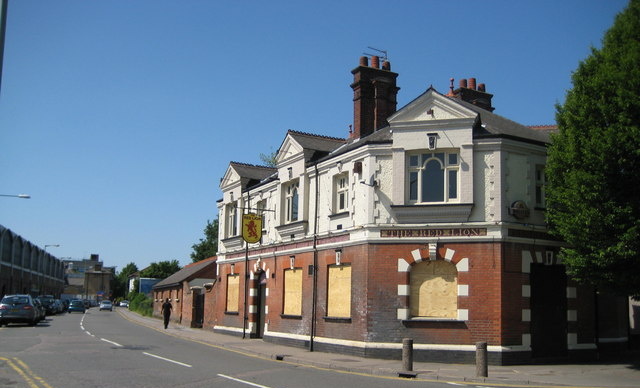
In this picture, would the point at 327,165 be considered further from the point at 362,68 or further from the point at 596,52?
the point at 596,52

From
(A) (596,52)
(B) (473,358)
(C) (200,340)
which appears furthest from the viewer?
(C) (200,340)

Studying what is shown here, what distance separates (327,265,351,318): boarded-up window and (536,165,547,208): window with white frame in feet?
22.1

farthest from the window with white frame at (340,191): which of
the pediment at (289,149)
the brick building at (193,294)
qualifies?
the brick building at (193,294)

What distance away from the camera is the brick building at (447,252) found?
63.7ft

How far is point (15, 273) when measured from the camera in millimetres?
74938

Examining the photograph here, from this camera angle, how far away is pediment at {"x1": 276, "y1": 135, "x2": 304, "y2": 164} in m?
26.1

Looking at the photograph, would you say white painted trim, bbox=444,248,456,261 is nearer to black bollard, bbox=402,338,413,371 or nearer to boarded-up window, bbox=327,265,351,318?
boarded-up window, bbox=327,265,351,318

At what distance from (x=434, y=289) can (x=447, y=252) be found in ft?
4.12

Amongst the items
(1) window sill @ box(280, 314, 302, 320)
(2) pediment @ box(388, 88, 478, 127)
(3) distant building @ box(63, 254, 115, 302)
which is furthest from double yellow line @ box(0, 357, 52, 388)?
(3) distant building @ box(63, 254, 115, 302)

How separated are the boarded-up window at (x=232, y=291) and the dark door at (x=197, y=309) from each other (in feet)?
20.1

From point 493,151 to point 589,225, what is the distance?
438 centimetres

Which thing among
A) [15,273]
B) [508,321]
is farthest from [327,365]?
[15,273]

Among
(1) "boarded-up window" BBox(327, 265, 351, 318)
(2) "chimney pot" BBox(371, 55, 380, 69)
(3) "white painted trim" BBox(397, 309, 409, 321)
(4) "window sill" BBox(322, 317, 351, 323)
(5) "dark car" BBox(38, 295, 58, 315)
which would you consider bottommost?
(5) "dark car" BBox(38, 295, 58, 315)

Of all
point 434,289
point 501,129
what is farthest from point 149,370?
point 501,129
